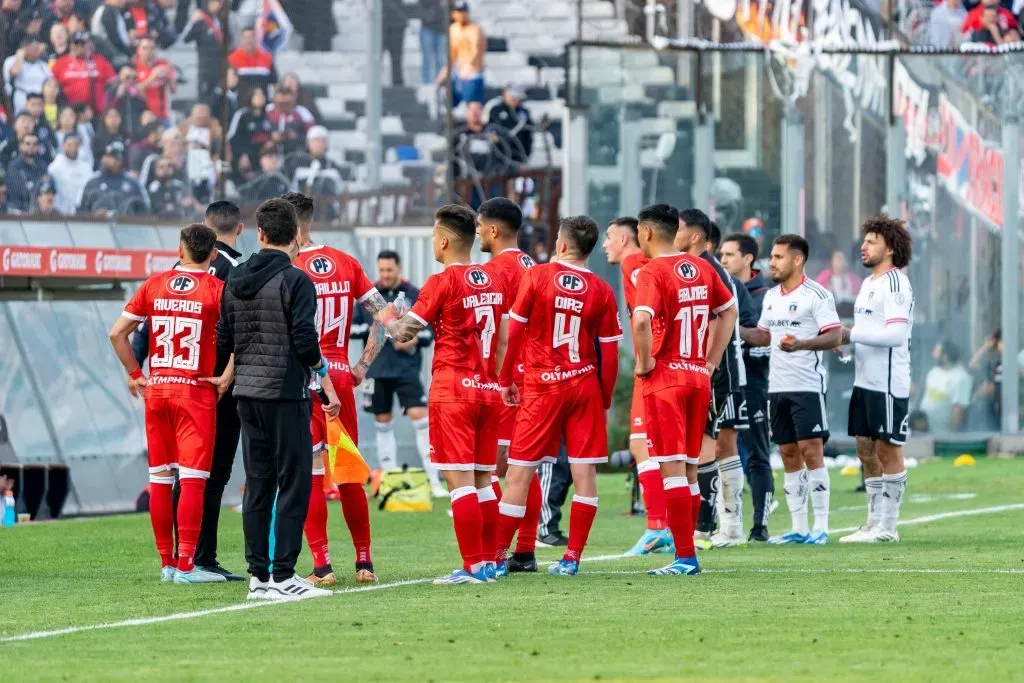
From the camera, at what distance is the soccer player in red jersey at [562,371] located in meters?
10.7

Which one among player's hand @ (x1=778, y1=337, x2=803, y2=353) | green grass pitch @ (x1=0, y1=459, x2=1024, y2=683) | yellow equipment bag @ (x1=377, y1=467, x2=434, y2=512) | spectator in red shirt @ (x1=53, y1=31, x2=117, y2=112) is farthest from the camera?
spectator in red shirt @ (x1=53, y1=31, x2=117, y2=112)

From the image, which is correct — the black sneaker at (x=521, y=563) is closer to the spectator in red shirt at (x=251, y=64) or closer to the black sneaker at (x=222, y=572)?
the black sneaker at (x=222, y=572)

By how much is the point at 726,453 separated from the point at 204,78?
12152 millimetres

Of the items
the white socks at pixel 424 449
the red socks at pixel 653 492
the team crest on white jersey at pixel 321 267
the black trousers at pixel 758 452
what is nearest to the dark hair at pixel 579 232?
the team crest on white jersey at pixel 321 267

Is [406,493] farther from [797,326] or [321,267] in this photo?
[321,267]

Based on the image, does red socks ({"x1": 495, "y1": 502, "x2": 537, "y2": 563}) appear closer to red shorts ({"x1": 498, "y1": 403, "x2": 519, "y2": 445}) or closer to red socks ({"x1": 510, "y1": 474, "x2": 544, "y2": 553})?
red socks ({"x1": 510, "y1": 474, "x2": 544, "y2": 553})

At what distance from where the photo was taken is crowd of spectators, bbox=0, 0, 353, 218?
22078 millimetres

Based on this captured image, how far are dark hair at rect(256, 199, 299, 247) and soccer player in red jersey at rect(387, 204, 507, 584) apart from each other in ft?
2.51

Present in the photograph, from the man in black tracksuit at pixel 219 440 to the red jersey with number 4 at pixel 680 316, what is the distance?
7.96ft

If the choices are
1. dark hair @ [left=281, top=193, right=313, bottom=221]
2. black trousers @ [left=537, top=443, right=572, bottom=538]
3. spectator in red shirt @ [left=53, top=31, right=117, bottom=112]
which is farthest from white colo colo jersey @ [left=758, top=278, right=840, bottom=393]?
spectator in red shirt @ [left=53, top=31, right=117, bottom=112]

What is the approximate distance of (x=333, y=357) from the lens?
35.8 feet

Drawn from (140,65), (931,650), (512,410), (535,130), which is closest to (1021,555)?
(512,410)

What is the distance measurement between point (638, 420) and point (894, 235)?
233 centimetres

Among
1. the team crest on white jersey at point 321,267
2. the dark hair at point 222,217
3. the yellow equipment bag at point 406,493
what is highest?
the dark hair at point 222,217
